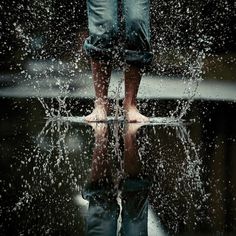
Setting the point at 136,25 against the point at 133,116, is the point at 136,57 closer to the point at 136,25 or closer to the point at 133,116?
the point at 136,25

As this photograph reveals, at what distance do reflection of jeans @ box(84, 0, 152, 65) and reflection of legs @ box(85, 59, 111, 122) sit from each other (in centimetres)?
5

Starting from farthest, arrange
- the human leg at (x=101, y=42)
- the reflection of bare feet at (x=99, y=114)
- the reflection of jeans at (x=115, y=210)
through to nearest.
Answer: the reflection of bare feet at (x=99, y=114)
the human leg at (x=101, y=42)
the reflection of jeans at (x=115, y=210)

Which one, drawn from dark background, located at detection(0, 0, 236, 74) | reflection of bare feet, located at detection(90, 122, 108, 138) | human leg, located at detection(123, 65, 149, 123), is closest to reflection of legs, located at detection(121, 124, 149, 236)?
reflection of bare feet, located at detection(90, 122, 108, 138)

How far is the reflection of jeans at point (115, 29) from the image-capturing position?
265cm

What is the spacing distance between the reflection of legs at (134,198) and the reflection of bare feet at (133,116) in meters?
0.74

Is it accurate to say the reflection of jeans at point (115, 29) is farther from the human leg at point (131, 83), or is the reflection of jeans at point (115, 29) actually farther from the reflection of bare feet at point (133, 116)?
the reflection of bare feet at point (133, 116)

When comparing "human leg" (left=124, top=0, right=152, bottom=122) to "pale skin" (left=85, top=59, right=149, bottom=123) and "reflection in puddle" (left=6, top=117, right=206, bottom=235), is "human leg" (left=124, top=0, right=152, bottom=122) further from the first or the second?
"reflection in puddle" (left=6, top=117, right=206, bottom=235)

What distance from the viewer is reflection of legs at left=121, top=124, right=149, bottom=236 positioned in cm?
120

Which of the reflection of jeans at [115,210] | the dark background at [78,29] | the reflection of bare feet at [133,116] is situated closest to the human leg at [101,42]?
the reflection of bare feet at [133,116]

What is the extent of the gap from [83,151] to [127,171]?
329 millimetres

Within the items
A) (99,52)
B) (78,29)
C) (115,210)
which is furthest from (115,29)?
(78,29)

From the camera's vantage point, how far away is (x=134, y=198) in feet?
4.68

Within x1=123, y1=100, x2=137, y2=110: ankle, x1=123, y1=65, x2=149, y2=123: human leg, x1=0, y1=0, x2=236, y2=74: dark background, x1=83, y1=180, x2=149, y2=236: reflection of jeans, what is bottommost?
x1=0, y1=0, x2=236, y2=74: dark background

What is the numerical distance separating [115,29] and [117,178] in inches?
45.6
